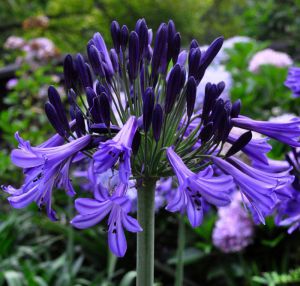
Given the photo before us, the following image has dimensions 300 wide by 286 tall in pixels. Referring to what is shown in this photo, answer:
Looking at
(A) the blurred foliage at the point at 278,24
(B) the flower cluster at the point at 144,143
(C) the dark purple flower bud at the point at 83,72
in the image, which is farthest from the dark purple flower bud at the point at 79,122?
(A) the blurred foliage at the point at 278,24

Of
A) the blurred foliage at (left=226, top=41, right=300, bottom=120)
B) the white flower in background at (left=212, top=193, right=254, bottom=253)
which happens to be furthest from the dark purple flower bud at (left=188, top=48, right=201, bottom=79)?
the blurred foliage at (left=226, top=41, right=300, bottom=120)

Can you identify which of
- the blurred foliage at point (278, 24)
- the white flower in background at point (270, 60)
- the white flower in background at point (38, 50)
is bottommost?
the white flower in background at point (270, 60)

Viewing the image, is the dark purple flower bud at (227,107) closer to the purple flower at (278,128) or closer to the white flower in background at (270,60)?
the purple flower at (278,128)

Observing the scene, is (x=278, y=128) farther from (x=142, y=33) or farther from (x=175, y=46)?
(x=142, y=33)

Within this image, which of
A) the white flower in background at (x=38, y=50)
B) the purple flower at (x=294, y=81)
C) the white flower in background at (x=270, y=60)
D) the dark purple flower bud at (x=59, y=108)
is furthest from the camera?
the white flower in background at (x=38, y=50)

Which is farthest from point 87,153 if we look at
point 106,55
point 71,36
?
point 71,36

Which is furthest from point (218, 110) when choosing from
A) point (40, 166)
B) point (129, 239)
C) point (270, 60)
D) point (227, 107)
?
point (270, 60)
